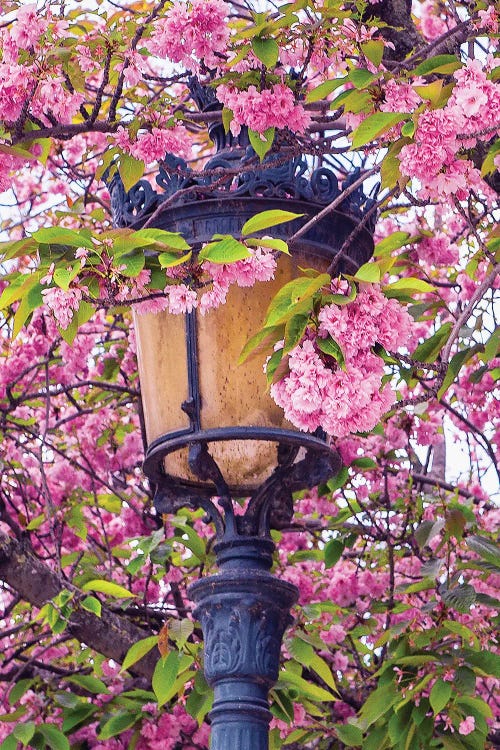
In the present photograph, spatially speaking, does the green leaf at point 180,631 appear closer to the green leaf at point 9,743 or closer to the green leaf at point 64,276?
the green leaf at point 9,743

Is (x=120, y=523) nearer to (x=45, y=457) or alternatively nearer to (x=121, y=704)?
(x=45, y=457)

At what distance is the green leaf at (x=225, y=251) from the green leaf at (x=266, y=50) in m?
0.65

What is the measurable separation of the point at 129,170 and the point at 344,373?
3.46 feet

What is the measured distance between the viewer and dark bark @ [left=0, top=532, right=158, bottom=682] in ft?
13.0

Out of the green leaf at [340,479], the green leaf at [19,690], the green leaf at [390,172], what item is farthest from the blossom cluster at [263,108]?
the green leaf at [19,690]

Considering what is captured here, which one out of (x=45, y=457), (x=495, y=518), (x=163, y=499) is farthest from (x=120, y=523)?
(x=163, y=499)

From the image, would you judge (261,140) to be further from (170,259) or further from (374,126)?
(170,259)

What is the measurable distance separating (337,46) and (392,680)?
200 cm

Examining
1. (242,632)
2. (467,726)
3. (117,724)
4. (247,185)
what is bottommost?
(242,632)

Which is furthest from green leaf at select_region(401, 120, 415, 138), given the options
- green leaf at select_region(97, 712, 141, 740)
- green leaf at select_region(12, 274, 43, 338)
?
green leaf at select_region(97, 712, 141, 740)

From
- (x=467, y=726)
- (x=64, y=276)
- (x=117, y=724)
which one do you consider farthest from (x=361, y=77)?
(x=117, y=724)

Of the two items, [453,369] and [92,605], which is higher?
[453,369]

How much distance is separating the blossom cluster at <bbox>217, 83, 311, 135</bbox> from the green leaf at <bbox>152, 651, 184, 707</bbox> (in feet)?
5.15

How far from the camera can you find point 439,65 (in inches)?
107
